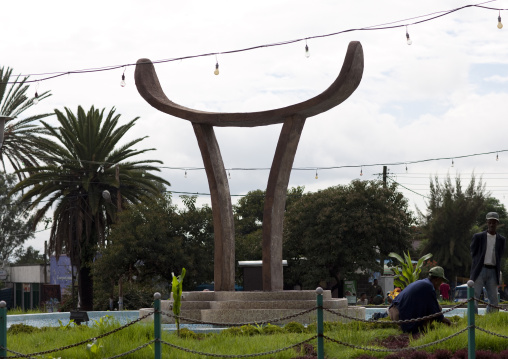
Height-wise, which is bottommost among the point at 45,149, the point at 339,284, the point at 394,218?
the point at 339,284

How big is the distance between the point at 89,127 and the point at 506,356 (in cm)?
2498

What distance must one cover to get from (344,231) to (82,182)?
42.3 feet

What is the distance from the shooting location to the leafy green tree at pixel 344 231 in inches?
1524

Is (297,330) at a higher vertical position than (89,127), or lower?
lower

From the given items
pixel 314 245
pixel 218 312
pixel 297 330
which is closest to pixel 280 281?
pixel 218 312

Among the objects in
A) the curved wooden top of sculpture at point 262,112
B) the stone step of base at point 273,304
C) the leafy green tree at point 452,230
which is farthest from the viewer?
the leafy green tree at point 452,230

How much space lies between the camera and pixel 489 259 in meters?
12.9

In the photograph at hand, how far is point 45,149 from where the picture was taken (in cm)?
3247

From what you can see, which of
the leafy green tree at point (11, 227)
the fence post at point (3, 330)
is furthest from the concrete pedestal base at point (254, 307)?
the leafy green tree at point (11, 227)

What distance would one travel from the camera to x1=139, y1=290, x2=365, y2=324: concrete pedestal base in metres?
16.1

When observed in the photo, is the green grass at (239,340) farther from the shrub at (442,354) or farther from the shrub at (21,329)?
the shrub at (21,329)

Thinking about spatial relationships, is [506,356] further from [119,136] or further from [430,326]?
[119,136]

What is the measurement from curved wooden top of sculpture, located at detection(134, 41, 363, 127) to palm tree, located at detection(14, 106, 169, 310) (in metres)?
12.6

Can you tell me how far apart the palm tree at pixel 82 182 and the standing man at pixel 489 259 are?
20.2 m
